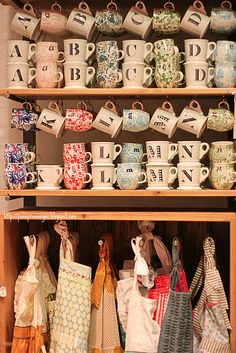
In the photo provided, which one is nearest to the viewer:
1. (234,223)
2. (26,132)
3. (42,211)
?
(234,223)

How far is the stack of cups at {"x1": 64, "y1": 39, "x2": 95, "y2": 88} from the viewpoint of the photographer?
5.74 ft

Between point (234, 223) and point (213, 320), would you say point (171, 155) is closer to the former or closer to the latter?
point (234, 223)

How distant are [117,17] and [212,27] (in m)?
0.29

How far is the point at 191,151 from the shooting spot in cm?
174

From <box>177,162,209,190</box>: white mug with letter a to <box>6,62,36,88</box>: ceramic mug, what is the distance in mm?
537

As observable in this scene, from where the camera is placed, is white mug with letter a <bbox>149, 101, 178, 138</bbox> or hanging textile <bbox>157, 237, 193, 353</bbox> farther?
white mug with letter a <bbox>149, 101, 178, 138</bbox>

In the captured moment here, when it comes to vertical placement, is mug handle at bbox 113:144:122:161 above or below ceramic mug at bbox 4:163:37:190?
above

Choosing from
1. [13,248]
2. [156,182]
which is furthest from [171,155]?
[13,248]

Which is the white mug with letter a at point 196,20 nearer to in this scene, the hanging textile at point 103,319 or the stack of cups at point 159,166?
the stack of cups at point 159,166

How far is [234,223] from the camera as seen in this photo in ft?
5.49

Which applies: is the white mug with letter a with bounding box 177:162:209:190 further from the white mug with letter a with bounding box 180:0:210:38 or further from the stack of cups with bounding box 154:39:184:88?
the white mug with letter a with bounding box 180:0:210:38

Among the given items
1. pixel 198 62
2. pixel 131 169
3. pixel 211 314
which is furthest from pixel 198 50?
pixel 211 314

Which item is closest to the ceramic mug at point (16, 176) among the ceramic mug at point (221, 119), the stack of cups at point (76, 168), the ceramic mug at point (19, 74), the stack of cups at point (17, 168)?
the stack of cups at point (17, 168)

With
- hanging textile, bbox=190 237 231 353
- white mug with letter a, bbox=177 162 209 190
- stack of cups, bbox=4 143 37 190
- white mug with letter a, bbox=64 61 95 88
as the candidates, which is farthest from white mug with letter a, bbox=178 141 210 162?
stack of cups, bbox=4 143 37 190
